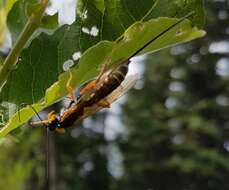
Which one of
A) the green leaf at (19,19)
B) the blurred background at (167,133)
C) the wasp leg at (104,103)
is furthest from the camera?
the blurred background at (167,133)

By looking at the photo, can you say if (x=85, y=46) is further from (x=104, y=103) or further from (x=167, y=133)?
(x=167, y=133)

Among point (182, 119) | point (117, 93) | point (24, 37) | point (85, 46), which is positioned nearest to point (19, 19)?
point (85, 46)

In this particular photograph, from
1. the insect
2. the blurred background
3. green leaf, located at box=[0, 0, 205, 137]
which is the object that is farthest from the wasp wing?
the blurred background

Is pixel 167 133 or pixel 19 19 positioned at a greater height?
pixel 19 19

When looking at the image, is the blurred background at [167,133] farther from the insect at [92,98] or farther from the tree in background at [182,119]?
the insect at [92,98]

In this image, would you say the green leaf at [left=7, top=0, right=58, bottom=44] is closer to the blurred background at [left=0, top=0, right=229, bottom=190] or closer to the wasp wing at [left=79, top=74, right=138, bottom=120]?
the wasp wing at [left=79, top=74, right=138, bottom=120]

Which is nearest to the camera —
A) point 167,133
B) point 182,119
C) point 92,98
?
point 92,98

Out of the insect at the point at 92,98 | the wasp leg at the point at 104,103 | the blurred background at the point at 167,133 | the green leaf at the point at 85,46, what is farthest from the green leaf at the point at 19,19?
the blurred background at the point at 167,133
